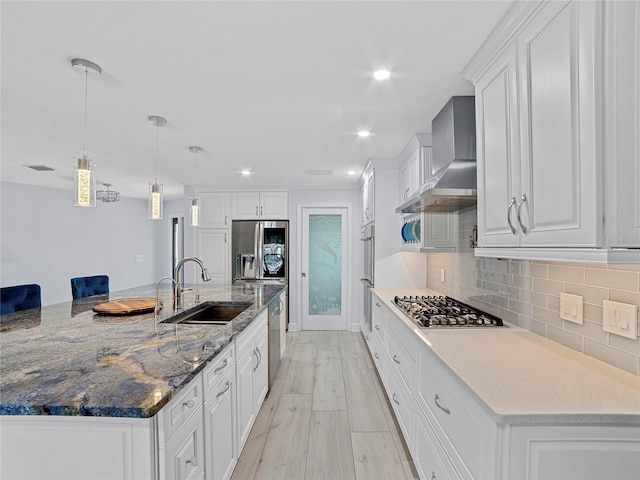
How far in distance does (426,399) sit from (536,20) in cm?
172

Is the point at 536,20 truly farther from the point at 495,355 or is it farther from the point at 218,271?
the point at 218,271

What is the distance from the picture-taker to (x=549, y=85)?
1115 mm

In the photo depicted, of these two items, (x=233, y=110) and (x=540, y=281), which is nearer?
(x=540, y=281)

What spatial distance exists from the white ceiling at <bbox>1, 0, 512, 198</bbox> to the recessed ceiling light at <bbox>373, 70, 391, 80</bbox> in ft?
0.16

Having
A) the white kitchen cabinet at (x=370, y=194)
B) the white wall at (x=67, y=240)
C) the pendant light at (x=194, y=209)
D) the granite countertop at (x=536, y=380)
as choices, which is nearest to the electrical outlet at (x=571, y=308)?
the granite countertop at (x=536, y=380)

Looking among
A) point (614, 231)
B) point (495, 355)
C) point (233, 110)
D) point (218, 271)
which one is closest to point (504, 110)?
point (614, 231)

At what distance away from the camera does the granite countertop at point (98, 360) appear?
94 centimetres

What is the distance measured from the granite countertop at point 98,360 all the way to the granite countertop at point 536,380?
1.03 m

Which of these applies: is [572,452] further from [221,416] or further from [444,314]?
[221,416]

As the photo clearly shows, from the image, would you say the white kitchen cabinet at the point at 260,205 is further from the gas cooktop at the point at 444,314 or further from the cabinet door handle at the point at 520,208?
the cabinet door handle at the point at 520,208

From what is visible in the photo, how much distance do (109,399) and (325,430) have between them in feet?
5.99

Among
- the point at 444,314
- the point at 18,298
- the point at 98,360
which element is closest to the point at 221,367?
the point at 98,360

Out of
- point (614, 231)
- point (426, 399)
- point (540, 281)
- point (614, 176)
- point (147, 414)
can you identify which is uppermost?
point (614, 176)

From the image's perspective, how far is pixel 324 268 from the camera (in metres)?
5.09
